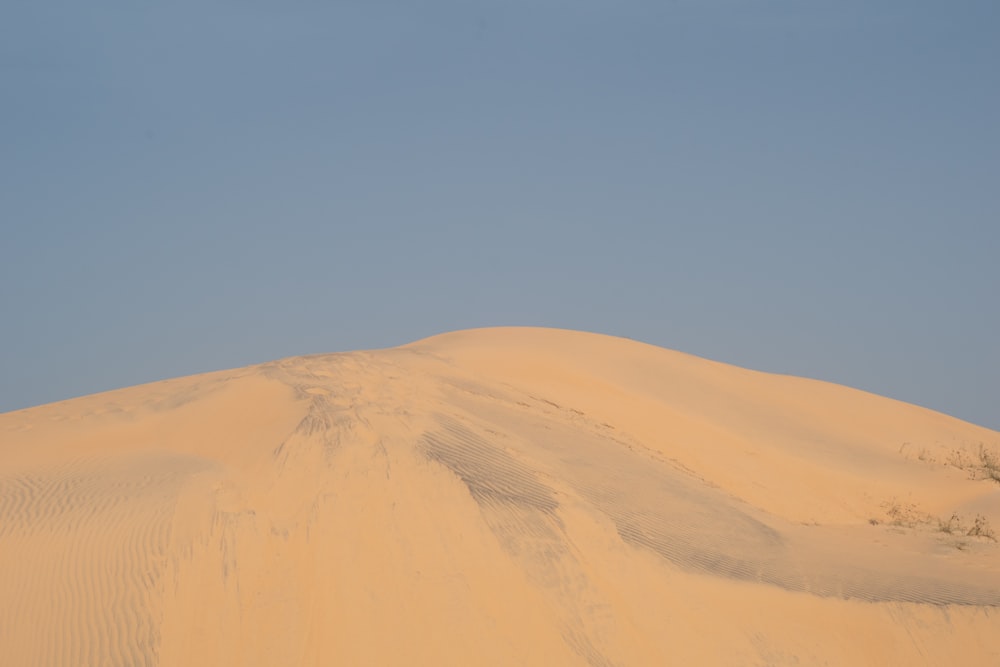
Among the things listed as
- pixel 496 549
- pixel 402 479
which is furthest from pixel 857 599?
pixel 402 479

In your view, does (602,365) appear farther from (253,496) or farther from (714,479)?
(253,496)

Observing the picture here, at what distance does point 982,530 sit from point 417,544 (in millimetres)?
7288

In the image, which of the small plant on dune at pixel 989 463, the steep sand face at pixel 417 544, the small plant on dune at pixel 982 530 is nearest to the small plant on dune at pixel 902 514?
the steep sand face at pixel 417 544

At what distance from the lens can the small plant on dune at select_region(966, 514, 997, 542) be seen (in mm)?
10109

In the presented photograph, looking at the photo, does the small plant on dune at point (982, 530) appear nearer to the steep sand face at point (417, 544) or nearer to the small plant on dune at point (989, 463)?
the steep sand face at point (417, 544)

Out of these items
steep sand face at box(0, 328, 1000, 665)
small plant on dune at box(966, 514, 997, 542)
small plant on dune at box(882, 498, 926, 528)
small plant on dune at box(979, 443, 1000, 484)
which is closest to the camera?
steep sand face at box(0, 328, 1000, 665)

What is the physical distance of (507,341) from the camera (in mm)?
16969

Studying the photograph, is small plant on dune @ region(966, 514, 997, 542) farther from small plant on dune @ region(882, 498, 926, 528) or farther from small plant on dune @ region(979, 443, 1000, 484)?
small plant on dune @ region(979, 443, 1000, 484)

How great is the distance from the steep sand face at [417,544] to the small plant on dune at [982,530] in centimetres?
7

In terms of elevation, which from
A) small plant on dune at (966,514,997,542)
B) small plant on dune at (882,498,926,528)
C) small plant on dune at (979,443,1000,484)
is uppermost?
small plant on dune at (979,443,1000,484)

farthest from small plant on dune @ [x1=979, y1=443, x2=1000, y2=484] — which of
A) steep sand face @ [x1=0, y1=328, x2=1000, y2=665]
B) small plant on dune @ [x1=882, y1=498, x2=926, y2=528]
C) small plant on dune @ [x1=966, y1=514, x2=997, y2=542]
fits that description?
small plant on dune @ [x1=966, y1=514, x2=997, y2=542]

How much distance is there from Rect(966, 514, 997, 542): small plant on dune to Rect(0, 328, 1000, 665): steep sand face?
0.07 m

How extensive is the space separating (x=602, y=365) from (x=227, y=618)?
1085 centimetres

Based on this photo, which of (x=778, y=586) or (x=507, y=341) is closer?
(x=778, y=586)
